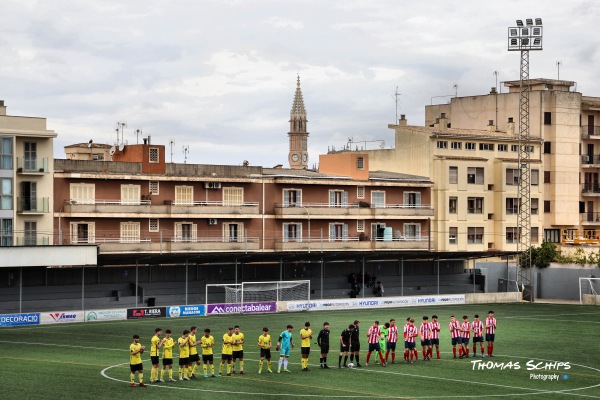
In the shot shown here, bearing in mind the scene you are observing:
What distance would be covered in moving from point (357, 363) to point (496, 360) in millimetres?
6579

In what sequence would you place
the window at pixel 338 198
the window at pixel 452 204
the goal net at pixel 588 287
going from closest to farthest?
the goal net at pixel 588 287, the window at pixel 338 198, the window at pixel 452 204

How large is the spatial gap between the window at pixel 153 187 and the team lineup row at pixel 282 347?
119ft

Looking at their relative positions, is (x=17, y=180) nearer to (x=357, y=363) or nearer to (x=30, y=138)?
(x=30, y=138)

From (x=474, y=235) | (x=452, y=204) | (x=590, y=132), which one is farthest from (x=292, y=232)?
(x=590, y=132)

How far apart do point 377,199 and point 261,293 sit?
69.3 feet

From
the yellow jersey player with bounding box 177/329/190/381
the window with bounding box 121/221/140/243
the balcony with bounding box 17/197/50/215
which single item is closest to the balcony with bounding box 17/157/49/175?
the balcony with bounding box 17/197/50/215

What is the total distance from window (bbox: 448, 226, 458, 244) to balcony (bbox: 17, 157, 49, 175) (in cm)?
3773

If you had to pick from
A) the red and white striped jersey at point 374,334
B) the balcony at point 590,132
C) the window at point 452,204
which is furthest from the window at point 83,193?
the balcony at point 590,132

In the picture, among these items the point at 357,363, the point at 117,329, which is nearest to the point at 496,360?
the point at 357,363

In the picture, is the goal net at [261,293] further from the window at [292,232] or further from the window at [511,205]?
the window at [511,205]

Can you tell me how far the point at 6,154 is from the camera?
72688mm

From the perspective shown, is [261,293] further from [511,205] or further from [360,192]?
[511,205]

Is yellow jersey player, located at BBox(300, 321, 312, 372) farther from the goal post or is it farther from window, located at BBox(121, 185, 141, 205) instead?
window, located at BBox(121, 185, 141, 205)

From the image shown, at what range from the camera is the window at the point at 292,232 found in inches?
3450
